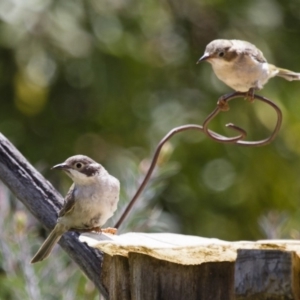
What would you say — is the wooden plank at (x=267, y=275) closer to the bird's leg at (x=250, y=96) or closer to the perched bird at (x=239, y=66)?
the bird's leg at (x=250, y=96)

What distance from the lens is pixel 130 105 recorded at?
654cm

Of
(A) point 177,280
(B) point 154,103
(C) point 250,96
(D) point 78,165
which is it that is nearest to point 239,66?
(C) point 250,96

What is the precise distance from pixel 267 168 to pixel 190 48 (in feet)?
4.24

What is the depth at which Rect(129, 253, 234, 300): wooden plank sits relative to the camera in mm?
2617

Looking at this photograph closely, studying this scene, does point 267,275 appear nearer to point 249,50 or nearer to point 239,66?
point 239,66

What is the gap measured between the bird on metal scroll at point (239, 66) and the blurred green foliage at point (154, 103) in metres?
1.85

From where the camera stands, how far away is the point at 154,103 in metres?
6.60

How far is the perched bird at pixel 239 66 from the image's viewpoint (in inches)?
158

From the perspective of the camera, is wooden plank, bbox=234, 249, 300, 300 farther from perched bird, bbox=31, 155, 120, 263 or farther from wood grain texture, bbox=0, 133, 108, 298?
perched bird, bbox=31, 155, 120, 263

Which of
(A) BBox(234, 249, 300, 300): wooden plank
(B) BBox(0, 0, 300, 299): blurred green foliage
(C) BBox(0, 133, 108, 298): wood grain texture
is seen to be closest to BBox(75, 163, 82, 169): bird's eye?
(C) BBox(0, 133, 108, 298): wood grain texture

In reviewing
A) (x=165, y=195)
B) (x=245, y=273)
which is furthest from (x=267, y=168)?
(x=245, y=273)

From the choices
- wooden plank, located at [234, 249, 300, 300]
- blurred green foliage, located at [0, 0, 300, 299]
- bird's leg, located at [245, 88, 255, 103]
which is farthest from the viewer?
blurred green foliage, located at [0, 0, 300, 299]

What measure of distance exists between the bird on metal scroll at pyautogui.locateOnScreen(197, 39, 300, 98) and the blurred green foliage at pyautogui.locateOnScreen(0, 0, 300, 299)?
1.85m

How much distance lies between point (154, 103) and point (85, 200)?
291cm
